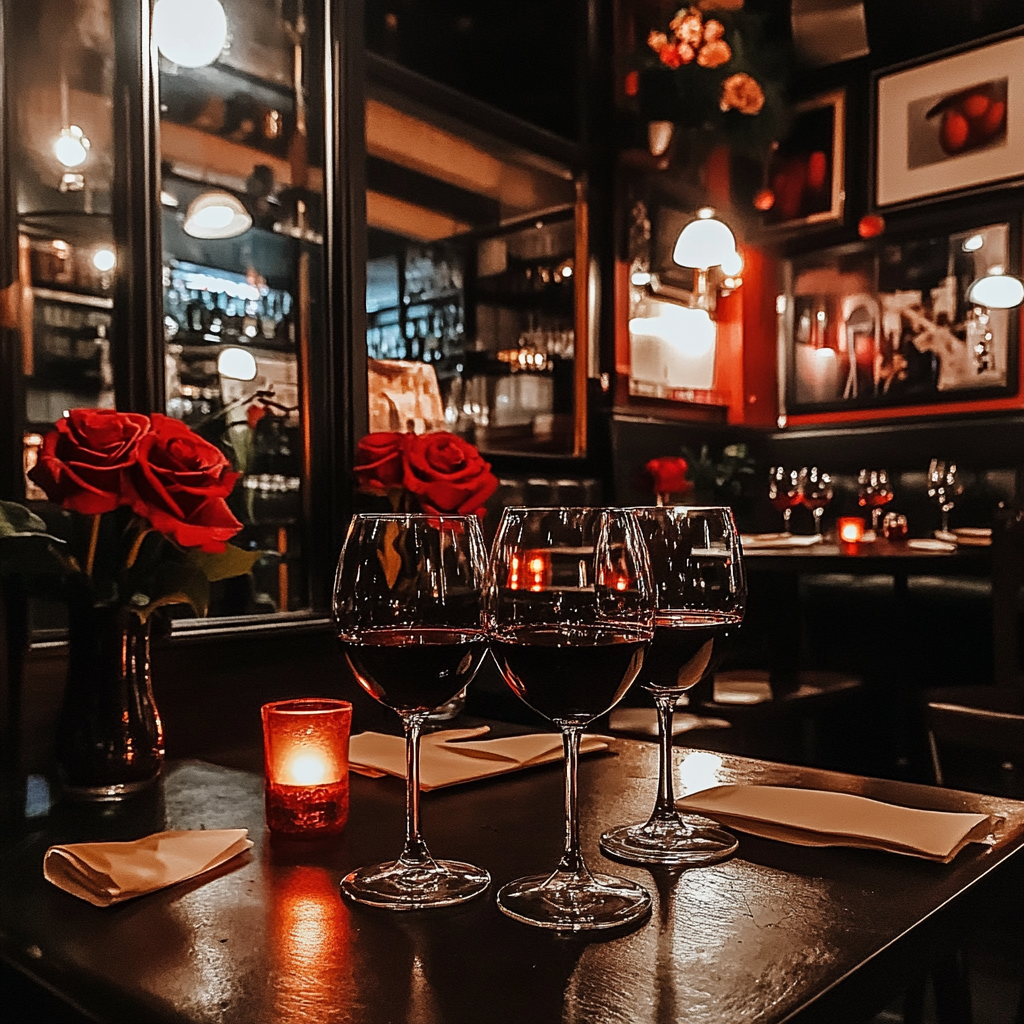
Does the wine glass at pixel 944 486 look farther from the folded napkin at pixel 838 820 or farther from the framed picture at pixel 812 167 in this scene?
the folded napkin at pixel 838 820

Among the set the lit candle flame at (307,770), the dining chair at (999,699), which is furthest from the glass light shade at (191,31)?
the dining chair at (999,699)

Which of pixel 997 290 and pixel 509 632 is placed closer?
pixel 509 632

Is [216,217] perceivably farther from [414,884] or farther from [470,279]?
[414,884]

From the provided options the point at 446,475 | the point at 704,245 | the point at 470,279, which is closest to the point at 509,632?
the point at 446,475

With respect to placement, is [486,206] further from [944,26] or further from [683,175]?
[944,26]

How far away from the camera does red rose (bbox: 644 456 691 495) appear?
375 centimetres

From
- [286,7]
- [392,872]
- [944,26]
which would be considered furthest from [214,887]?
[944,26]

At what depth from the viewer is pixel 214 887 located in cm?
67

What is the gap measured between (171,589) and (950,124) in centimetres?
481

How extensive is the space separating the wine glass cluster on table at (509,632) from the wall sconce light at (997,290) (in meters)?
4.62

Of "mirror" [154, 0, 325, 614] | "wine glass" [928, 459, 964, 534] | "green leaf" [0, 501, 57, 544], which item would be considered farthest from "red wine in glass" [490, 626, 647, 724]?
"wine glass" [928, 459, 964, 534]

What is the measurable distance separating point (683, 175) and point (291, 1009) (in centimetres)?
452

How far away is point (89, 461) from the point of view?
3.29ft

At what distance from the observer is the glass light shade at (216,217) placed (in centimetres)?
227
